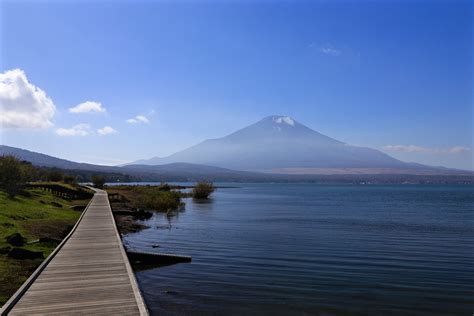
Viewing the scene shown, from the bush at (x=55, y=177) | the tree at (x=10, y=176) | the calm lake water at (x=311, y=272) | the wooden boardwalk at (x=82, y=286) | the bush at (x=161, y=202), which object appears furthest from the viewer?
the bush at (x=55, y=177)

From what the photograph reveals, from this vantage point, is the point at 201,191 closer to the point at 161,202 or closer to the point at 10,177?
the point at 161,202

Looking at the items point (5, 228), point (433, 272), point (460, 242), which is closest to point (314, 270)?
point (433, 272)

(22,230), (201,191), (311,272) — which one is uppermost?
(22,230)

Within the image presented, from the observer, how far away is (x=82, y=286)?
1064 cm

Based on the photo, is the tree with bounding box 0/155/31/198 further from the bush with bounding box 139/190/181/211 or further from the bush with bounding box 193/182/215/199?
the bush with bounding box 193/182/215/199

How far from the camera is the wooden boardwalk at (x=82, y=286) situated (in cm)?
895

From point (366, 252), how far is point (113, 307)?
644 inches

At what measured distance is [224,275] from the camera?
653 inches

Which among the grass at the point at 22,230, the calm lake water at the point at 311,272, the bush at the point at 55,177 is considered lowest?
the calm lake water at the point at 311,272

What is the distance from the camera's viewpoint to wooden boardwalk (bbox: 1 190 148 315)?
8.95 m

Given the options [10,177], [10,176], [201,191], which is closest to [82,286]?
[10,177]

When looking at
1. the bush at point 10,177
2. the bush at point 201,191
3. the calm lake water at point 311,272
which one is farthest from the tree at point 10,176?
the bush at point 201,191

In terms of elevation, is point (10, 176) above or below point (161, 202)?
above

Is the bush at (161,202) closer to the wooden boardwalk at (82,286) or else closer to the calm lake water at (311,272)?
the calm lake water at (311,272)
